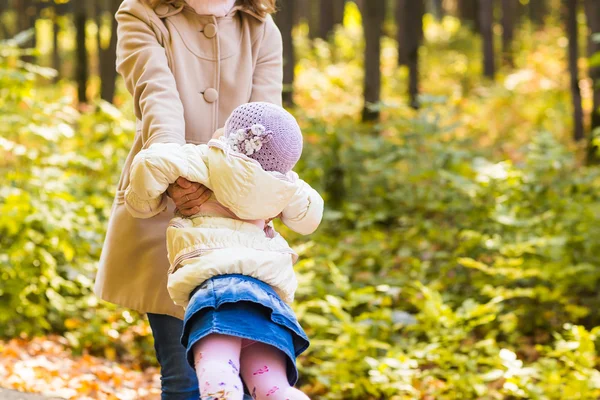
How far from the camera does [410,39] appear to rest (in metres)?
15.0

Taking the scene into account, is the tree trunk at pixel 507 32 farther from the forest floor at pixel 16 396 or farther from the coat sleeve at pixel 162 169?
the coat sleeve at pixel 162 169

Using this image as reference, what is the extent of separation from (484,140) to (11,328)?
8.47 metres

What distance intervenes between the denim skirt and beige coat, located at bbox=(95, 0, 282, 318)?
473mm

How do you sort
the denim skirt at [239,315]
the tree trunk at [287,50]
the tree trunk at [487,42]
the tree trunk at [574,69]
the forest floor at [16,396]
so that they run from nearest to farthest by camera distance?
the denim skirt at [239,315], the forest floor at [16,396], the tree trunk at [574,69], the tree trunk at [287,50], the tree trunk at [487,42]

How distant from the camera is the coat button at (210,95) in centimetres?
278

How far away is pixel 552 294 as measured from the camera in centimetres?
558

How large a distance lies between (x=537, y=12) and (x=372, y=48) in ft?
47.1

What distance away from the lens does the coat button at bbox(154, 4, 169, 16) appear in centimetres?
271

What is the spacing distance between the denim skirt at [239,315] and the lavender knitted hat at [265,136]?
15.2 inches

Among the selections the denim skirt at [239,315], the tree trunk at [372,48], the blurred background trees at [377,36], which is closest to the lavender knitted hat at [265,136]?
the denim skirt at [239,315]

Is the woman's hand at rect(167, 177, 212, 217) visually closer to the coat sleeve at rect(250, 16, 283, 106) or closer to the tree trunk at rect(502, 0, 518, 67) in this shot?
the coat sleeve at rect(250, 16, 283, 106)

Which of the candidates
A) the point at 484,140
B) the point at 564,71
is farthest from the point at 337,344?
the point at 564,71

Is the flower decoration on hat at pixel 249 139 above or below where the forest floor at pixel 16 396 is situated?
above

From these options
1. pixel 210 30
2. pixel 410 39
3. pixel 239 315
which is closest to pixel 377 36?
pixel 410 39
